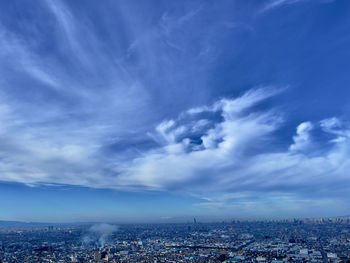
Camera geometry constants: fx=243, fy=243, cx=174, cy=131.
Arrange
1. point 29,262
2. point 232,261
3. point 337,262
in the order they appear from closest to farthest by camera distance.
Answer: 1. point 337,262
2. point 232,261
3. point 29,262

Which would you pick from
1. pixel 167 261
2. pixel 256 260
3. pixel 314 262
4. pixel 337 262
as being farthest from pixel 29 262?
pixel 337 262

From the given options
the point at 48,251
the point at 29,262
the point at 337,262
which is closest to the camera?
the point at 337,262

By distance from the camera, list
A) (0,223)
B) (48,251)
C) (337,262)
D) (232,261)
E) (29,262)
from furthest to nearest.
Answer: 1. (0,223)
2. (48,251)
3. (29,262)
4. (232,261)
5. (337,262)

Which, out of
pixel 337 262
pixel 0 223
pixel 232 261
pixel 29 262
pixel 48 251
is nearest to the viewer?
pixel 337 262

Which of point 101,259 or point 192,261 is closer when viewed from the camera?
point 192,261

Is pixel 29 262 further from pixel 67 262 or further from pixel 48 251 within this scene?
pixel 48 251

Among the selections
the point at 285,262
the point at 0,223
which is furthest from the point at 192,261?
the point at 0,223

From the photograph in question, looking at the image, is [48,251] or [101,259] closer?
[101,259]

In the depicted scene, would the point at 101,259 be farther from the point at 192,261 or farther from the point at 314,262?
the point at 314,262

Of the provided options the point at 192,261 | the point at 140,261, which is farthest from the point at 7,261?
the point at 192,261
